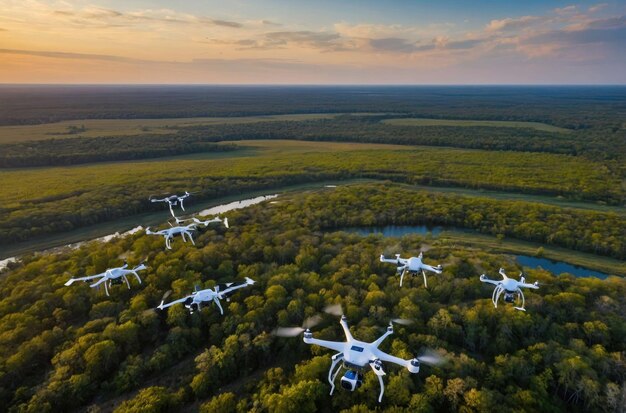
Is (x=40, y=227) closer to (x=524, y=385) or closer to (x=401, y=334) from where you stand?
(x=401, y=334)

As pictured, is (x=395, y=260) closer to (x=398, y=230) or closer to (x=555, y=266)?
(x=555, y=266)

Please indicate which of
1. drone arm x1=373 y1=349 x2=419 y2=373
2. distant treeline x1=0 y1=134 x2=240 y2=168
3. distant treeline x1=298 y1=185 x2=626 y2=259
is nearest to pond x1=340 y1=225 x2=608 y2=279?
distant treeline x1=298 y1=185 x2=626 y2=259

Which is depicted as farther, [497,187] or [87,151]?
[87,151]

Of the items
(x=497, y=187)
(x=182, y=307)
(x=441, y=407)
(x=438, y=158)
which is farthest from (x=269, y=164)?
(x=441, y=407)

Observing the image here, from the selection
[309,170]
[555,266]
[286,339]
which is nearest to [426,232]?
[555,266]

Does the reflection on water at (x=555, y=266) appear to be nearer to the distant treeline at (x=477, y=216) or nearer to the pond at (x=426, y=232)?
the pond at (x=426, y=232)

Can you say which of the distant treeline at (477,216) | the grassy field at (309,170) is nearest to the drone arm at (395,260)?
the distant treeline at (477,216)
